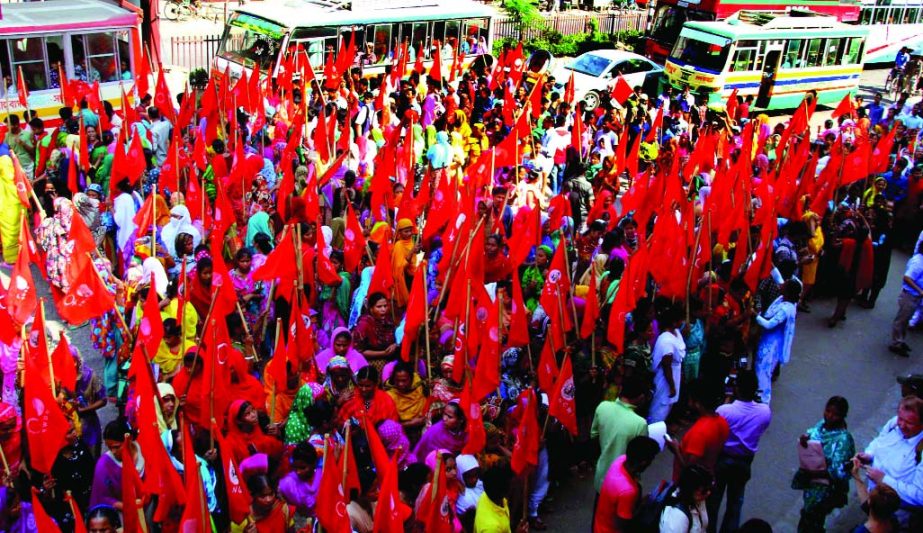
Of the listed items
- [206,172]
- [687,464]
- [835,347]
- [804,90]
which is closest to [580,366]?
[687,464]

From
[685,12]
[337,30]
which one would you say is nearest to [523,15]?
[685,12]

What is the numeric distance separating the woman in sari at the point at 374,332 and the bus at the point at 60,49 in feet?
24.6

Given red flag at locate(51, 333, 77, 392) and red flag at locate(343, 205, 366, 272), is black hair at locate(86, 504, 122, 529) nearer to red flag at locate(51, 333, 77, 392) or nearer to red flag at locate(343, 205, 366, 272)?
red flag at locate(51, 333, 77, 392)

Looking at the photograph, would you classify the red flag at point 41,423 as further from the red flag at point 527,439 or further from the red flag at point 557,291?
the red flag at point 557,291

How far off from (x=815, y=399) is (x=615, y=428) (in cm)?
363

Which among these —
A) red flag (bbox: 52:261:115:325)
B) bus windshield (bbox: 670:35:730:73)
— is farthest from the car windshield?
red flag (bbox: 52:261:115:325)

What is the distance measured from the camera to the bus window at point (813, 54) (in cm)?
1997

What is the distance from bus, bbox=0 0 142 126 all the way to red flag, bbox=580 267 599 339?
339 inches

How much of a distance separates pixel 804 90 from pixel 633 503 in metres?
17.5

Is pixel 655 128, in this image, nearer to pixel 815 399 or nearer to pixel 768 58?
pixel 815 399

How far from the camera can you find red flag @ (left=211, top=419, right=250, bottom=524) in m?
4.89

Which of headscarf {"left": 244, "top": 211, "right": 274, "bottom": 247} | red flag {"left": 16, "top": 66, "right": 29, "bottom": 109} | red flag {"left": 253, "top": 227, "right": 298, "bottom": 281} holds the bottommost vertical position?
headscarf {"left": 244, "top": 211, "right": 274, "bottom": 247}

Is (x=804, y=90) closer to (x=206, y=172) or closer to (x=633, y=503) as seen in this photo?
(x=206, y=172)

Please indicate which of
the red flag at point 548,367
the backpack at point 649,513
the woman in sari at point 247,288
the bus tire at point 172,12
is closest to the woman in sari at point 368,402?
the red flag at point 548,367
